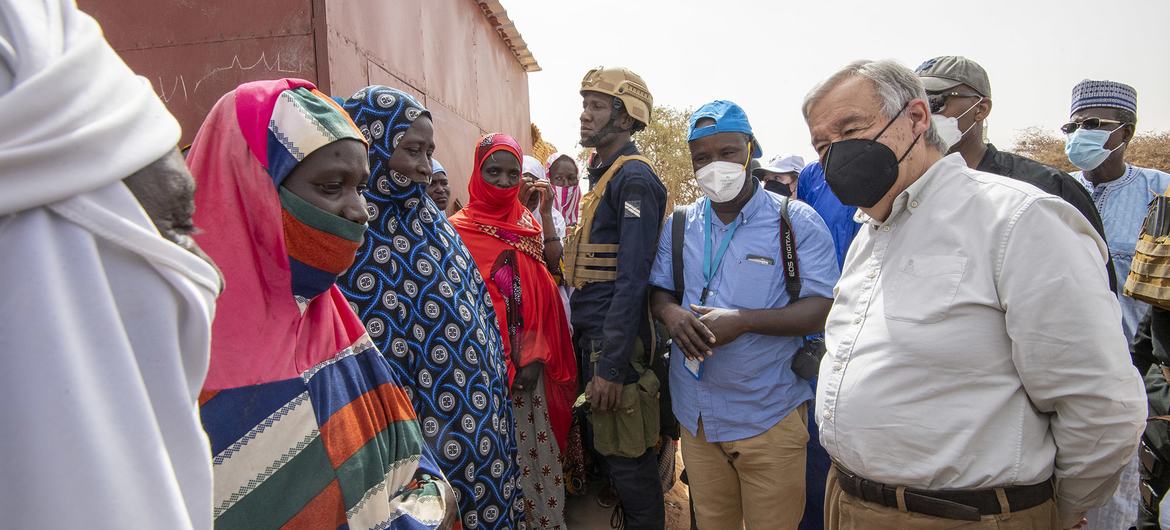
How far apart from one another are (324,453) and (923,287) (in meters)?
1.57

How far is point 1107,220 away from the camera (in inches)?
152

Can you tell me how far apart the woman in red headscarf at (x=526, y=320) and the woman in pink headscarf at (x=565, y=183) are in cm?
304

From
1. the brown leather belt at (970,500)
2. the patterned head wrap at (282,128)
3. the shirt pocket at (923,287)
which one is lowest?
the brown leather belt at (970,500)

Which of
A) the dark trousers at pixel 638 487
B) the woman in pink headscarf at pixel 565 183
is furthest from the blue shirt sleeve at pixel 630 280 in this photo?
the woman in pink headscarf at pixel 565 183

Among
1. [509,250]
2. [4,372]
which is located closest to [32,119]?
[4,372]

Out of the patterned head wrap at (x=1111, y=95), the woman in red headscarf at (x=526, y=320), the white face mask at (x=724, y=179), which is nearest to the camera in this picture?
the white face mask at (x=724, y=179)

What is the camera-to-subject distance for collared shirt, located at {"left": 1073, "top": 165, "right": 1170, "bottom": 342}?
3727mm

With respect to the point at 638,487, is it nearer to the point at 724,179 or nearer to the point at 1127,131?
the point at 724,179

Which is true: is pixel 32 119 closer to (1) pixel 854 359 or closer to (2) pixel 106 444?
(2) pixel 106 444

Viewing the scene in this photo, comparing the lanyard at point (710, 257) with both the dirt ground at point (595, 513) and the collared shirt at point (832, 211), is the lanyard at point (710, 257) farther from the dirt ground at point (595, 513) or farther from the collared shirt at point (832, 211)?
the dirt ground at point (595, 513)

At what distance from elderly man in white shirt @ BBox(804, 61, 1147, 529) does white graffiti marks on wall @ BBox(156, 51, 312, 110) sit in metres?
2.83

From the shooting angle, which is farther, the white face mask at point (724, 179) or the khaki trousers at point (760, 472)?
the white face mask at point (724, 179)

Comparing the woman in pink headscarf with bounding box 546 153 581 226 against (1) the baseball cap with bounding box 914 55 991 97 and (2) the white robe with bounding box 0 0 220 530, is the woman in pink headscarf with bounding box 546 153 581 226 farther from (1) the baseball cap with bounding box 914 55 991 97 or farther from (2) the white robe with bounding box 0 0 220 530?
(2) the white robe with bounding box 0 0 220 530

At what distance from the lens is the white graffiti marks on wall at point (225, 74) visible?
3.41m
